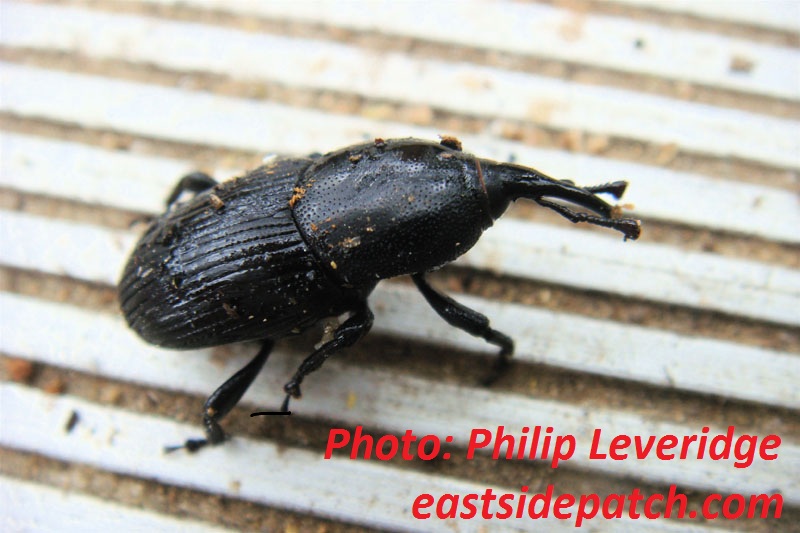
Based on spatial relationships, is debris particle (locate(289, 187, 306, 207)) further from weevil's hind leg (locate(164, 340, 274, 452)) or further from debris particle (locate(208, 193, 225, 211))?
weevil's hind leg (locate(164, 340, 274, 452))

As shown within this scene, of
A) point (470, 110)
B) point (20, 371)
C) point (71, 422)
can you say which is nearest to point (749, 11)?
point (470, 110)

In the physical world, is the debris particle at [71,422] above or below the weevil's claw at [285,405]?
below

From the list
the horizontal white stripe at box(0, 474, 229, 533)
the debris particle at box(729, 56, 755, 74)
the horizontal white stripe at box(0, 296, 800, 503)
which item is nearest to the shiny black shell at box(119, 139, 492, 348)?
the horizontal white stripe at box(0, 296, 800, 503)

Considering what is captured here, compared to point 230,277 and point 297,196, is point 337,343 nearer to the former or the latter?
point 230,277

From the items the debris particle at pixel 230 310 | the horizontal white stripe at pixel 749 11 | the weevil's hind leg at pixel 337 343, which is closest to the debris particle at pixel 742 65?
the horizontal white stripe at pixel 749 11

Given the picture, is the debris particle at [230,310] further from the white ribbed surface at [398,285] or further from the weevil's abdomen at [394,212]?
the white ribbed surface at [398,285]

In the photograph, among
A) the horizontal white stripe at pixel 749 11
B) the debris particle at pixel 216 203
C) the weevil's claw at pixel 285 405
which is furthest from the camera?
the horizontal white stripe at pixel 749 11
